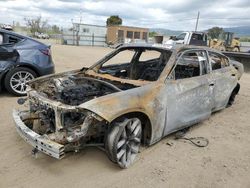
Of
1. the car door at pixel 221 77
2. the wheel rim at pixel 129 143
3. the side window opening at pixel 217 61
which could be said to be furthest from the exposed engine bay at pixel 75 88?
the side window opening at pixel 217 61

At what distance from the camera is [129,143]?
3.63 meters

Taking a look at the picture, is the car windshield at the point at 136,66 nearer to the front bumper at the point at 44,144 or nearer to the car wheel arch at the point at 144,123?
the car wheel arch at the point at 144,123

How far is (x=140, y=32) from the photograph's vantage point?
43.0 m

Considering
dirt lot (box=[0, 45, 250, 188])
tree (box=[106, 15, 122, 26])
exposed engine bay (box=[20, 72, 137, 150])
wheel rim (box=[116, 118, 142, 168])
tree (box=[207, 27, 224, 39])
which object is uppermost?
tree (box=[106, 15, 122, 26])

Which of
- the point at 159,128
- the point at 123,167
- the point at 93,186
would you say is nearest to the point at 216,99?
the point at 159,128

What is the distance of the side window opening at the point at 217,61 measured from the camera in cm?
544

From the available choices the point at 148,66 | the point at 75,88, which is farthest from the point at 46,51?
the point at 75,88

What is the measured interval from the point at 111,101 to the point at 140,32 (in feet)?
134

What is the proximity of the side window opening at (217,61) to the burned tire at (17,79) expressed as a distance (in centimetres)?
407

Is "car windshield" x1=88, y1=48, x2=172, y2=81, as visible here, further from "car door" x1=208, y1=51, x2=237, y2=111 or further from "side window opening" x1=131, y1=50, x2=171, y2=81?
"car door" x1=208, y1=51, x2=237, y2=111

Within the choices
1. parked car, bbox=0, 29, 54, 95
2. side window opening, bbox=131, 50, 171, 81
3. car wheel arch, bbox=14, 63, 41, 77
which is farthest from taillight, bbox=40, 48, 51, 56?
side window opening, bbox=131, 50, 171, 81

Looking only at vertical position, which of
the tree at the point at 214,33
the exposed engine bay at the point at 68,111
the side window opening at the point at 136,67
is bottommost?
the exposed engine bay at the point at 68,111

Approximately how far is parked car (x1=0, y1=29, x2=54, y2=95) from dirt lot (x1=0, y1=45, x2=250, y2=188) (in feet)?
6.35

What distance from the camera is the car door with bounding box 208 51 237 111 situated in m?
5.24
